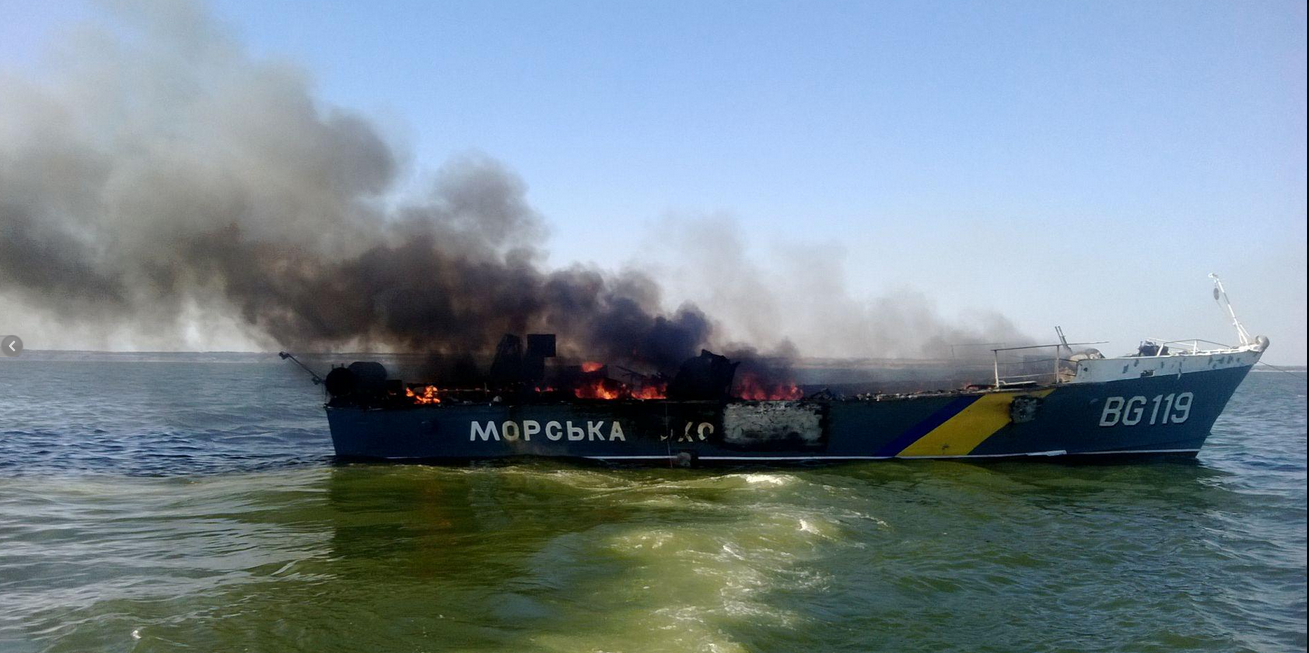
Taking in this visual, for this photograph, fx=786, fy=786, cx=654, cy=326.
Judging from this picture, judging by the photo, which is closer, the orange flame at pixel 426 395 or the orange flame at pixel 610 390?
the orange flame at pixel 610 390

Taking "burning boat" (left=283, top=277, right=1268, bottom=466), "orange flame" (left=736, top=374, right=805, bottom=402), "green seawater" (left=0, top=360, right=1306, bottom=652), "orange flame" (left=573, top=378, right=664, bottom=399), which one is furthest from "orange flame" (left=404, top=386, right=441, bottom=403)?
"orange flame" (left=736, top=374, right=805, bottom=402)

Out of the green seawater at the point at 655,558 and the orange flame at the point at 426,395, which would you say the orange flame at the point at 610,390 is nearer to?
the green seawater at the point at 655,558

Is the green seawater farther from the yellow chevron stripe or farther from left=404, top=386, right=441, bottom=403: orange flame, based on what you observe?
left=404, top=386, right=441, bottom=403: orange flame

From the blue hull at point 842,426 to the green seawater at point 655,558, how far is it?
763 mm

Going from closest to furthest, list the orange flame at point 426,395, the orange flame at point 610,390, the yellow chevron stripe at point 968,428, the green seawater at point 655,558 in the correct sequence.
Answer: the green seawater at point 655,558, the yellow chevron stripe at point 968,428, the orange flame at point 610,390, the orange flame at point 426,395

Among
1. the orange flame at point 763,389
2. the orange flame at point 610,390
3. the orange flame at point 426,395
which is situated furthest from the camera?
the orange flame at point 763,389

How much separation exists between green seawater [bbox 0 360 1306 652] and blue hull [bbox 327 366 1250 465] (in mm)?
763

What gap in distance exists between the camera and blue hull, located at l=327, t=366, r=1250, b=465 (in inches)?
816

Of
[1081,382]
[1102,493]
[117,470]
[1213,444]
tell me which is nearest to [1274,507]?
[1102,493]

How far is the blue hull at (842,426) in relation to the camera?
20734 millimetres

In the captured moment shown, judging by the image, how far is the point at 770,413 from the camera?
21.9 m

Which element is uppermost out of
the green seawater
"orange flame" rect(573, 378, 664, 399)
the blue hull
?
"orange flame" rect(573, 378, 664, 399)

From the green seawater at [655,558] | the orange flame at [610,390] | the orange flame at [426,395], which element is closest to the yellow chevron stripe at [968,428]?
the green seawater at [655,558]

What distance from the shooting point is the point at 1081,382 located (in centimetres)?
2050
